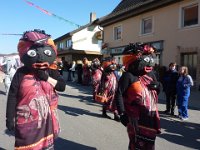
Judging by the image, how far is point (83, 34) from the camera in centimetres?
3891

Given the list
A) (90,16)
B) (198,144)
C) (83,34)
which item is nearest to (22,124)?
(198,144)

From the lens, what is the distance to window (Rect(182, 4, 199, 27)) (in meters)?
15.4

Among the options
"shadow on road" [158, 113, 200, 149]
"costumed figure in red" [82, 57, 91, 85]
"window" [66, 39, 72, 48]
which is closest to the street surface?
"shadow on road" [158, 113, 200, 149]

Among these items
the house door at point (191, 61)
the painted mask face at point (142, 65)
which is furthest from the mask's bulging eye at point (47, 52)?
the house door at point (191, 61)

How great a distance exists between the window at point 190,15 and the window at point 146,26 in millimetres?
3056

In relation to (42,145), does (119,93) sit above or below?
above

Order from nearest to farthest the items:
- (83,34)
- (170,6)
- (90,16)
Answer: (170,6)
(83,34)
(90,16)

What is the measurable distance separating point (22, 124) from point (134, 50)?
67.5 inches

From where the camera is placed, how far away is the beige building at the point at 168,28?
1530cm

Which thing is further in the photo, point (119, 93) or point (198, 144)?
point (198, 144)

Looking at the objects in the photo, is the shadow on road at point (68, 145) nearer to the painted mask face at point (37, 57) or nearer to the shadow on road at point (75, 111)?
the painted mask face at point (37, 57)

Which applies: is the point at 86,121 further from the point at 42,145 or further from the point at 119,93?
the point at 42,145

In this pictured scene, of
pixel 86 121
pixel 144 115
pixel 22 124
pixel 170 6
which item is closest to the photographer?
pixel 22 124

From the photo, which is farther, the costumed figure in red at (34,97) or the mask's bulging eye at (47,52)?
the mask's bulging eye at (47,52)
